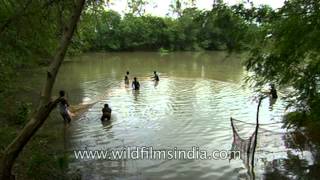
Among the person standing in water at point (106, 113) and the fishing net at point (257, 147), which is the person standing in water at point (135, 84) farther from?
the fishing net at point (257, 147)

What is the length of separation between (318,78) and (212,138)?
29.9 ft

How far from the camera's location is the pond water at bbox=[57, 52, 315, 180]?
1408 cm

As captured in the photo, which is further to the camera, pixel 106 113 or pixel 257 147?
pixel 106 113

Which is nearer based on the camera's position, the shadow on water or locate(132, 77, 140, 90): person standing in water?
the shadow on water

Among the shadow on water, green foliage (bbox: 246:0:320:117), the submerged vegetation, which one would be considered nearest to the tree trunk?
the submerged vegetation

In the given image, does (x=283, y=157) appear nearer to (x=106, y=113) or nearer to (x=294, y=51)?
(x=294, y=51)

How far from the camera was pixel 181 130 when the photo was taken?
20.2 meters

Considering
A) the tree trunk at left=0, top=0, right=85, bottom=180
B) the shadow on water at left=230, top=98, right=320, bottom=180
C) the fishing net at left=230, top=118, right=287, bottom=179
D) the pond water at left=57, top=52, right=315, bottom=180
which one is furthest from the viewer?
the fishing net at left=230, top=118, right=287, bottom=179

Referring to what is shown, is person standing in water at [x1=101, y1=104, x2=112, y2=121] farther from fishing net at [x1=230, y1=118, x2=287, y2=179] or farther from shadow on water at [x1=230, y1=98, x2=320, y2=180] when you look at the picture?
shadow on water at [x1=230, y1=98, x2=320, y2=180]

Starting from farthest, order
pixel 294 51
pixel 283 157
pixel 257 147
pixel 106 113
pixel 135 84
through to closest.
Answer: pixel 135 84, pixel 106 113, pixel 257 147, pixel 283 157, pixel 294 51

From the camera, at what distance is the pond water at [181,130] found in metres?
14.1

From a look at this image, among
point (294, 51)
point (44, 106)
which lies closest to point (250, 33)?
point (294, 51)

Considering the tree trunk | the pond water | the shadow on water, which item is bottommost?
the pond water

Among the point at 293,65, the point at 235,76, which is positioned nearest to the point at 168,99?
the point at 235,76
